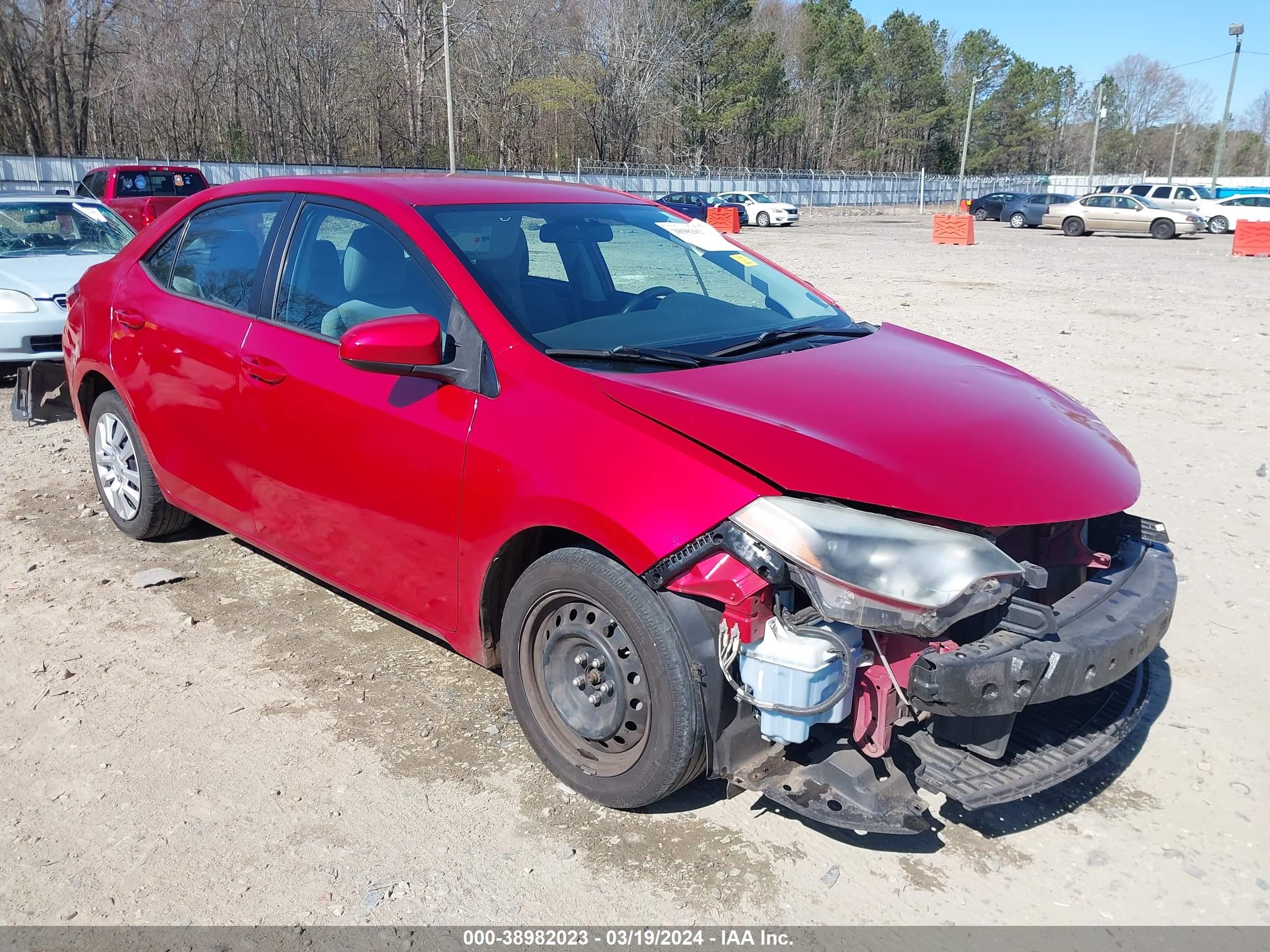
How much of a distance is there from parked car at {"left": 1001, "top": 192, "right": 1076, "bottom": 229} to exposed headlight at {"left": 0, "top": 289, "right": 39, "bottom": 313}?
37813 mm

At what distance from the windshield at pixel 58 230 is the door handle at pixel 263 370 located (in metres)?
6.38

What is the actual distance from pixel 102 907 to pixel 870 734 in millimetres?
2049

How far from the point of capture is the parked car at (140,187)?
61.5ft

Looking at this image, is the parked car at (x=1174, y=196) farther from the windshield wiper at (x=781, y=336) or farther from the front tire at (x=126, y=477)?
the front tire at (x=126, y=477)

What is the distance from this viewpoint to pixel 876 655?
2568 mm

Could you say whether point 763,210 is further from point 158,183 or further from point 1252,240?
point 158,183

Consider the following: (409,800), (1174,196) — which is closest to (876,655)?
(409,800)

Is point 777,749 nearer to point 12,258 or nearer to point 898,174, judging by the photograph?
point 12,258

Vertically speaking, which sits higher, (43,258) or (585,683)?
(43,258)

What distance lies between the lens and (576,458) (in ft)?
8.97

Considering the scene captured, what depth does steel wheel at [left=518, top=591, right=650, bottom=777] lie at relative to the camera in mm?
2748

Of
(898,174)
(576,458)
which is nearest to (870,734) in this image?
(576,458)

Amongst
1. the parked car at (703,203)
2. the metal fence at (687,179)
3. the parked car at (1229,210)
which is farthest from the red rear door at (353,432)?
the parked car at (1229,210)

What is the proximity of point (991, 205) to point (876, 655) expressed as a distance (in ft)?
153
